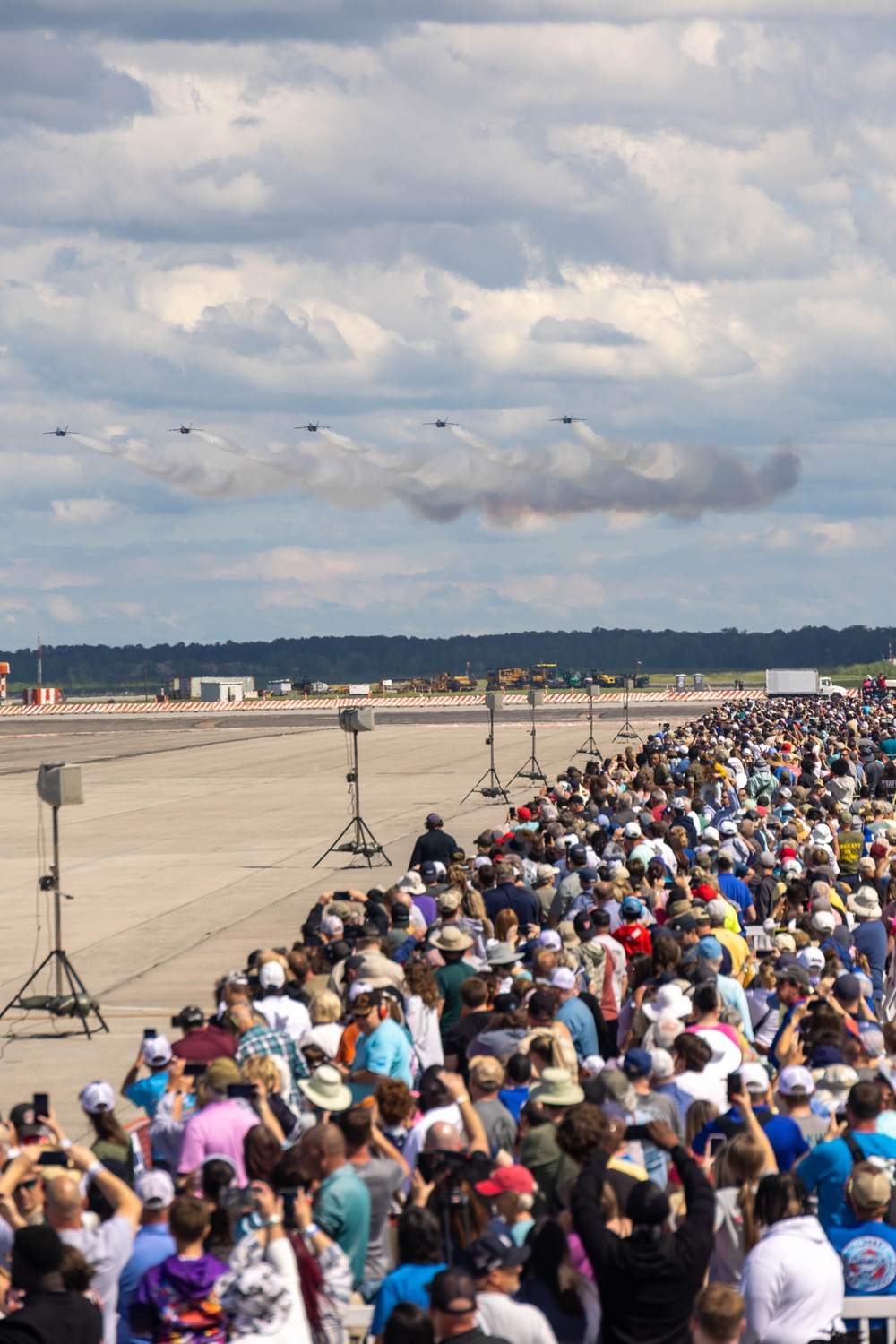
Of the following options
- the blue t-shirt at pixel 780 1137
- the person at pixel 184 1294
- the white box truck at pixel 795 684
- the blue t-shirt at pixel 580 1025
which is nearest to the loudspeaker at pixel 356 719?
the blue t-shirt at pixel 580 1025

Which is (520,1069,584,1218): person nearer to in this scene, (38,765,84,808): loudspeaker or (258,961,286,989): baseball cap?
(258,961,286,989): baseball cap

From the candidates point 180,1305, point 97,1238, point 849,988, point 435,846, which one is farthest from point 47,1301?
point 435,846

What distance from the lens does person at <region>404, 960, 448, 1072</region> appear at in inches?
421

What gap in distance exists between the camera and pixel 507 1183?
720 cm

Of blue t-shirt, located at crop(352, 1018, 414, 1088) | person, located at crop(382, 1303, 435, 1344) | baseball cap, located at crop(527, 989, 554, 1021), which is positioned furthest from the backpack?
blue t-shirt, located at crop(352, 1018, 414, 1088)

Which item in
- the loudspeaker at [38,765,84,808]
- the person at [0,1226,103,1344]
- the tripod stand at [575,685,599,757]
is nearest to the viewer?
the person at [0,1226,103,1344]

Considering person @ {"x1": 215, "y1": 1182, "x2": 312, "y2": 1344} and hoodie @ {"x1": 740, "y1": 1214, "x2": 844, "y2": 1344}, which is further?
hoodie @ {"x1": 740, "y1": 1214, "x2": 844, "y2": 1344}

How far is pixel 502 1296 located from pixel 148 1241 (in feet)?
5.69

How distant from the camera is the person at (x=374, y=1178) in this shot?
24.7 ft

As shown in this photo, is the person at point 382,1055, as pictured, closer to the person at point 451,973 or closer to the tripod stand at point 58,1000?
the person at point 451,973

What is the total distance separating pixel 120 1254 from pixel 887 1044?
4.68 metres

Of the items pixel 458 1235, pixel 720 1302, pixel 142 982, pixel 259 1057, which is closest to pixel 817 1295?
A: pixel 720 1302

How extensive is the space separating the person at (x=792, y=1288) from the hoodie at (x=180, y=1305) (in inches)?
84.7

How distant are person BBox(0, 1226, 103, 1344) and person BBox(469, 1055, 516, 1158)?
2.46 meters
